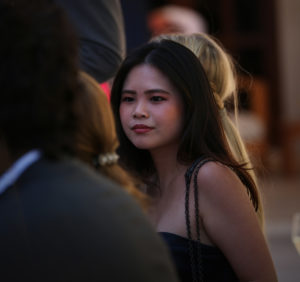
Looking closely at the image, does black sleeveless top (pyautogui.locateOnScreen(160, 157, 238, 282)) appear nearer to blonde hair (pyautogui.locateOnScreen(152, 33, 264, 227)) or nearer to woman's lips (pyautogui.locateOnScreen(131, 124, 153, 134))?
woman's lips (pyautogui.locateOnScreen(131, 124, 153, 134))

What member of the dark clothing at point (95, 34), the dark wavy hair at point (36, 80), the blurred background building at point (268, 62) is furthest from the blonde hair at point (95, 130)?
the blurred background building at point (268, 62)

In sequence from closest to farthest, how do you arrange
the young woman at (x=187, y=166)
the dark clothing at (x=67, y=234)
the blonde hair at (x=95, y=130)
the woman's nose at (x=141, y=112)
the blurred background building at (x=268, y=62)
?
the dark clothing at (x=67, y=234) → the blonde hair at (x=95, y=130) → the young woman at (x=187, y=166) → the woman's nose at (x=141, y=112) → the blurred background building at (x=268, y=62)

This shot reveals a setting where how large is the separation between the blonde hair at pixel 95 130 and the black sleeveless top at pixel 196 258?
23.5 inches

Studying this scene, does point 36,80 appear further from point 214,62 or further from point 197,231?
point 214,62

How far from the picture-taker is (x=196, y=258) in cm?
187

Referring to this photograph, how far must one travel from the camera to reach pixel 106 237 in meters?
1.03

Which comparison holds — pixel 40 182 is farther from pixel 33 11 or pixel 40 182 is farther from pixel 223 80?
pixel 223 80

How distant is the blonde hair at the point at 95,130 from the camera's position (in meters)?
1.24

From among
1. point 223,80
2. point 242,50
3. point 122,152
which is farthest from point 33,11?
point 242,50

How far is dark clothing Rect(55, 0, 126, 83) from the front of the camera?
200cm

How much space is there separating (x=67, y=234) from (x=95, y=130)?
0.94 feet

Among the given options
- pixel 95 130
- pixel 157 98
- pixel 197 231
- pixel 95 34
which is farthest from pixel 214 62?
pixel 95 130

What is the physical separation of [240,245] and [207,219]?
128mm

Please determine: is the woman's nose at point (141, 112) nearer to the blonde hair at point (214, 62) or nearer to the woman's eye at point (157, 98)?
the woman's eye at point (157, 98)
